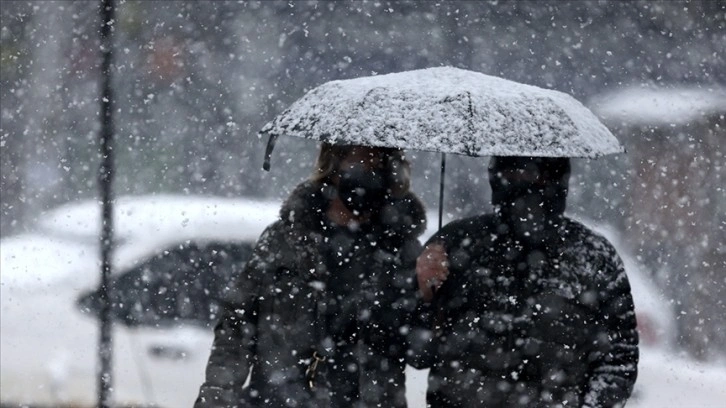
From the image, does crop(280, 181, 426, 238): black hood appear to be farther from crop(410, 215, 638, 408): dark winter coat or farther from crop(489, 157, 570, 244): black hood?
crop(489, 157, 570, 244): black hood

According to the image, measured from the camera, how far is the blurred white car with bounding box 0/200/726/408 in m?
6.37

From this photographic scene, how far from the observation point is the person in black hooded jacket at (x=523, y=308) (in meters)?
3.15

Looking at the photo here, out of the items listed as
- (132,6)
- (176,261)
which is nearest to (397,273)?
(176,261)

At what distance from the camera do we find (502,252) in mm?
3203

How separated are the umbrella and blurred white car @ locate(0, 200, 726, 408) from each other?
348 centimetres

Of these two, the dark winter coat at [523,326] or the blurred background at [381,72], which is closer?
the dark winter coat at [523,326]

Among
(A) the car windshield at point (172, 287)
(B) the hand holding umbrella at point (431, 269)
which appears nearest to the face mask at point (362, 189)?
(B) the hand holding umbrella at point (431, 269)

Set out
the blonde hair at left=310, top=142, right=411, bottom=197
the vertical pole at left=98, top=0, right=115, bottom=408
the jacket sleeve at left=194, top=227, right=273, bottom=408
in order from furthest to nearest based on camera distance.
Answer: the vertical pole at left=98, top=0, right=115, bottom=408 → the blonde hair at left=310, top=142, right=411, bottom=197 → the jacket sleeve at left=194, top=227, right=273, bottom=408

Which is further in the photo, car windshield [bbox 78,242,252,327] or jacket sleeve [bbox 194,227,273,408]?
car windshield [bbox 78,242,252,327]

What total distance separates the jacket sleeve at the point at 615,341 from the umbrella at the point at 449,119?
1.35 feet

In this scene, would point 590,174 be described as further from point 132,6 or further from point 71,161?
point 71,161

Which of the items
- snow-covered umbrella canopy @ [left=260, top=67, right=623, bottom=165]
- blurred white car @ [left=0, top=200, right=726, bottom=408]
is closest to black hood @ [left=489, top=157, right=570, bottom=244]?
snow-covered umbrella canopy @ [left=260, top=67, right=623, bottom=165]

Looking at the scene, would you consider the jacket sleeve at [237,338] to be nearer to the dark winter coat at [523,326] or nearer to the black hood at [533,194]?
the dark winter coat at [523,326]

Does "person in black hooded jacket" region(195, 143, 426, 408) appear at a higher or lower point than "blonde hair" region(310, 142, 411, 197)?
lower
